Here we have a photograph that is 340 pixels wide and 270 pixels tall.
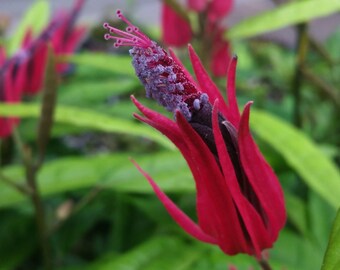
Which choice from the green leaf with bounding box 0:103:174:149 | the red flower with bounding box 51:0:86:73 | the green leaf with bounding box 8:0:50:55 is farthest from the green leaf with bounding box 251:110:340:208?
the green leaf with bounding box 8:0:50:55

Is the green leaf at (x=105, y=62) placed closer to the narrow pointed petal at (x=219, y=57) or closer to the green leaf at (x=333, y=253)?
the narrow pointed petal at (x=219, y=57)

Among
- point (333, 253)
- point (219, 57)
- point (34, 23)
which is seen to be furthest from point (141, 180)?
point (34, 23)

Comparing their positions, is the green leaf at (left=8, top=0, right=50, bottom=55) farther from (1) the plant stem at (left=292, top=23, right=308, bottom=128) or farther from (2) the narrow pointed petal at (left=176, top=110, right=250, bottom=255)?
(2) the narrow pointed petal at (left=176, top=110, right=250, bottom=255)

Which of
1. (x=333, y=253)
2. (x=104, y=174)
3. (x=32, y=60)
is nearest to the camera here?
(x=333, y=253)

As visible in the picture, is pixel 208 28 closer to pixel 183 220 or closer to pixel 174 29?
pixel 174 29

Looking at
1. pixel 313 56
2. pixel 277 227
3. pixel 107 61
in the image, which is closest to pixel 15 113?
pixel 107 61

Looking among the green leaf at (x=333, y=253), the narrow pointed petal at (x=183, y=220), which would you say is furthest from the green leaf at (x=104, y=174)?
the green leaf at (x=333, y=253)

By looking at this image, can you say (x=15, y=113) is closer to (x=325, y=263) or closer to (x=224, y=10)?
(x=224, y=10)
